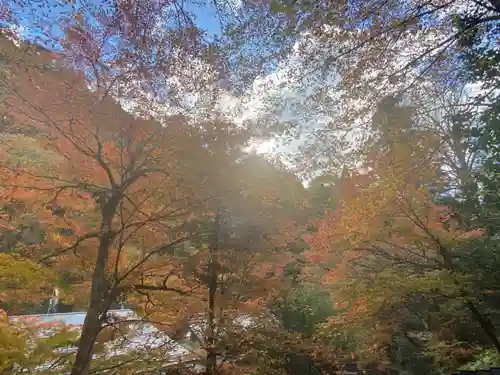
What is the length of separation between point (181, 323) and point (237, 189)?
2.58 m

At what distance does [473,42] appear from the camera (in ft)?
16.4

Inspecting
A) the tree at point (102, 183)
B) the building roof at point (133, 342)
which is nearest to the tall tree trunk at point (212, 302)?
the building roof at point (133, 342)

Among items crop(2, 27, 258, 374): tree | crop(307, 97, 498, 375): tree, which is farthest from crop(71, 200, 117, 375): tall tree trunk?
crop(307, 97, 498, 375): tree

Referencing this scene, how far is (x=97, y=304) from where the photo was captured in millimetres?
4793

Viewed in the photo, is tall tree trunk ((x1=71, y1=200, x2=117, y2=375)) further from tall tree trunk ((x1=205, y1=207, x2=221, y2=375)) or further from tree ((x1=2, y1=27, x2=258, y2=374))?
tall tree trunk ((x1=205, y1=207, x2=221, y2=375))

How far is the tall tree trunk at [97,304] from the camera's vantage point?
14.6ft

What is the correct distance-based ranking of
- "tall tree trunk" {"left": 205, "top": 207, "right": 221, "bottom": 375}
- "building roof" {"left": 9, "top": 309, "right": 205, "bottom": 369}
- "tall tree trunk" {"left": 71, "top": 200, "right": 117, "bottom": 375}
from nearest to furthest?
"tall tree trunk" {"left": 71, "top": 200, "right": 117, "bottom": 375} → "building roof" {"left": 9, "top": 309, "right": 205, "bottom": 369} → "tall tree trunk" {"left": 205, "top": 207, "right": 221, "bottom": 375}

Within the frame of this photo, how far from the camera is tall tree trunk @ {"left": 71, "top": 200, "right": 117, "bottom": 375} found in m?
4.45

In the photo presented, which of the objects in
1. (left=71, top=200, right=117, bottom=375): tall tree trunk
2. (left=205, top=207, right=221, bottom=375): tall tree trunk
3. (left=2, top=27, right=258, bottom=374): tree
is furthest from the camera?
(left=205, top=207, right=221, bottom=375): tall tree trunk

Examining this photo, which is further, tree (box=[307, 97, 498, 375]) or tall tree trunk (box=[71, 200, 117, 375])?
tree (box=[307, 97, 498, 375])

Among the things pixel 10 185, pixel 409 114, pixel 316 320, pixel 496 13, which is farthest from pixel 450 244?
pixel 10 185

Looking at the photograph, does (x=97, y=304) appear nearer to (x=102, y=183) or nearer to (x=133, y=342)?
(x=133, y=342)

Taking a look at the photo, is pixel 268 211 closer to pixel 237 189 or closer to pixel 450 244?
pixel 237 189

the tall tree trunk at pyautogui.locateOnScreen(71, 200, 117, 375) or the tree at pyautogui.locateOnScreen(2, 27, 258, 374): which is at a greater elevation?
the tree at pyautogui.locateOnScreen(2, 27, 258, 374)
